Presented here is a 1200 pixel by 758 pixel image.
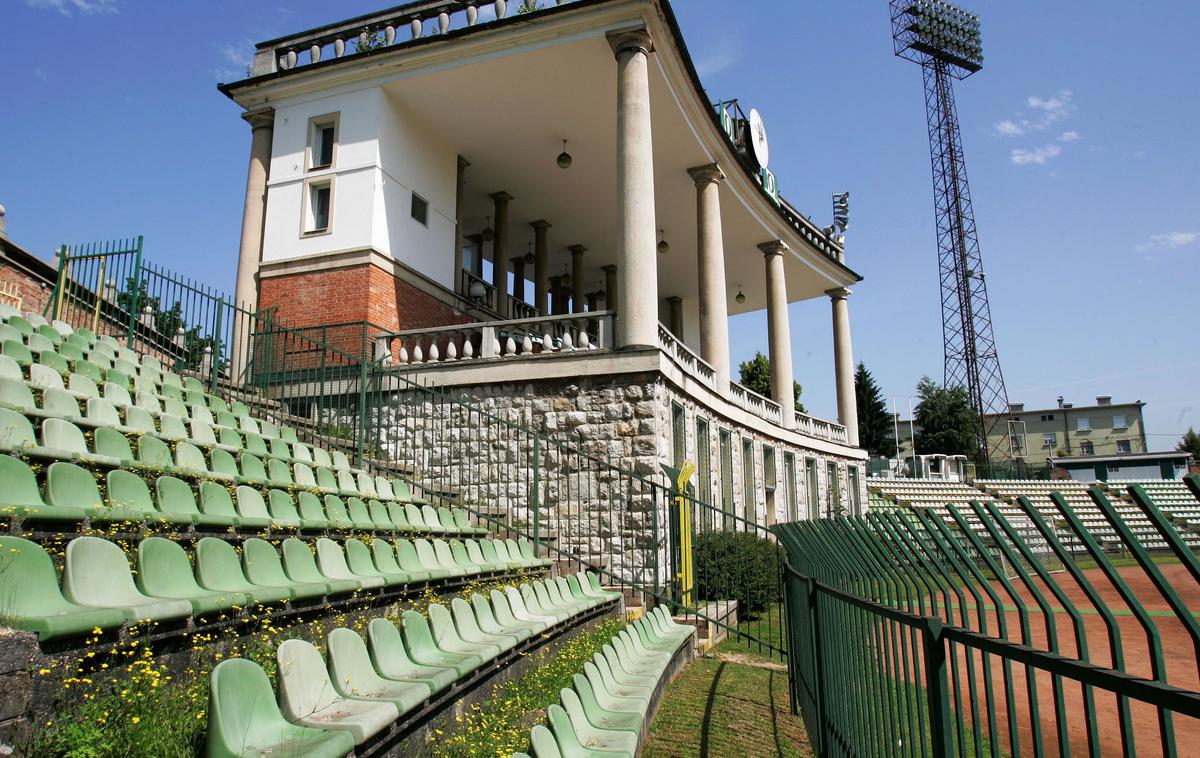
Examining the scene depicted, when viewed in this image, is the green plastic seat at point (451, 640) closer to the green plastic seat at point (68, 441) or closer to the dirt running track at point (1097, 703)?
the green plastic seat at point (68, 441)

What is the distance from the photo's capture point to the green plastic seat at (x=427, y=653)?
4.65m

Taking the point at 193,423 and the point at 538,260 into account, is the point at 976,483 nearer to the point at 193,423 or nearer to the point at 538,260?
the point at 538,260

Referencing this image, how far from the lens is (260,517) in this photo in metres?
6.31

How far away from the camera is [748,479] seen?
20.9 m

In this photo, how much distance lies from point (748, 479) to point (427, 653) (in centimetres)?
1687

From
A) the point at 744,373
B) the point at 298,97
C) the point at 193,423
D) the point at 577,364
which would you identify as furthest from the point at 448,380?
the point at 744,373

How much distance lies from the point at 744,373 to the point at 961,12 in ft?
115

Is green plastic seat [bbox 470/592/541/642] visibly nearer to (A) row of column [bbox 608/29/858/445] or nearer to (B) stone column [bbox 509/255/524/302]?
(A) row of column [bbox 608/29/858/445]

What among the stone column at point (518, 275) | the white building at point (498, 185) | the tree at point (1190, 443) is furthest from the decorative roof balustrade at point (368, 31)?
the tree at point (1190, 443)

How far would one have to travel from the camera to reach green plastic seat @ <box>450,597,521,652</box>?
217 inches

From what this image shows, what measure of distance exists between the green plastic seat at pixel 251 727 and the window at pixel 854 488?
2812cm

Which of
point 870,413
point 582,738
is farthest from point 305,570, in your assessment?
point 870,413

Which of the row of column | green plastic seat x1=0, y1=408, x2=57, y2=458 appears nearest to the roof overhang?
the row of column

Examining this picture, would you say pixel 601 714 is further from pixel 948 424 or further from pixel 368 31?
pixel 948 424
